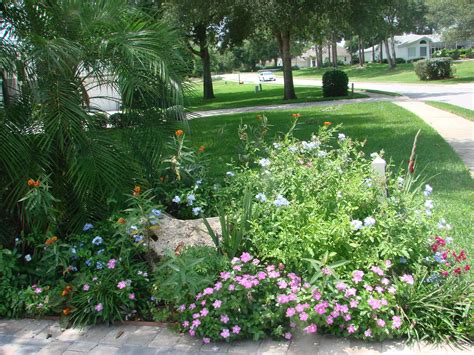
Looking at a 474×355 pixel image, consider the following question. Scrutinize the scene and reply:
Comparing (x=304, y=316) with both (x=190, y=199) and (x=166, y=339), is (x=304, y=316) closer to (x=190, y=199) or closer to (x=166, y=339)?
(x=166, y=339)

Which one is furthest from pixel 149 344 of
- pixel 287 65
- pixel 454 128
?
pixel 287 65

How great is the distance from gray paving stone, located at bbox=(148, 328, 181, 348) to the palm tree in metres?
1.26

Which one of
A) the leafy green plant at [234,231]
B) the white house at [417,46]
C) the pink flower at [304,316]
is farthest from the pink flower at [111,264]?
the white house at [417,46]

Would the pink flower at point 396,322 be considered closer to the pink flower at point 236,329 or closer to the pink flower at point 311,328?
the pink flower at point 311,328

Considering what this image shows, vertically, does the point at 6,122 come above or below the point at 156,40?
below

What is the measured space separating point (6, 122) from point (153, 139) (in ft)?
3.95

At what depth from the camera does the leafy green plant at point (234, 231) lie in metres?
3.88

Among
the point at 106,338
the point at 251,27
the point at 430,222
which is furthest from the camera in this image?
the point at 251,27

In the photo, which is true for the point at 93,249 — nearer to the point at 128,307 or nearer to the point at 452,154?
the point at 128,307

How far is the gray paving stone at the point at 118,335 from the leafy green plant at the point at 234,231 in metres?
0.85

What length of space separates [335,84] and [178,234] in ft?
69.7

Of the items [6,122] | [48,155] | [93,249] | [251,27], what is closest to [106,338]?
[93,249]

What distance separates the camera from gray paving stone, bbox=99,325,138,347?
3482mm

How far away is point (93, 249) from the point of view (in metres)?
4.22
